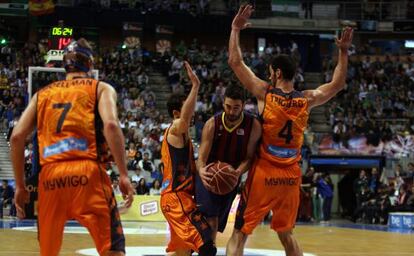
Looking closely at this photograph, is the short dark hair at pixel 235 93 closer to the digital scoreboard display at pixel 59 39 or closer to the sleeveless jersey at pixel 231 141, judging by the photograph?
the sleeveless jersey at pixel 231 141

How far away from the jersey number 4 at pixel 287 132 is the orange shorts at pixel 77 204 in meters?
2.35

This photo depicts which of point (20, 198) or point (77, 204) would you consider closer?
point (77, 204)

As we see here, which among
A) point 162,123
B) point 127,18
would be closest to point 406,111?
point 162,123

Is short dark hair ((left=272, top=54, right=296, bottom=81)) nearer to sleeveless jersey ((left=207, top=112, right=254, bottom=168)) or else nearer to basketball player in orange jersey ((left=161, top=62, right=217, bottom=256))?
sleeveless jersey ((left=207, top=112, right=254, bottom=168))

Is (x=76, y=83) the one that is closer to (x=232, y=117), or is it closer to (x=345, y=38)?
(x=232, y=117)

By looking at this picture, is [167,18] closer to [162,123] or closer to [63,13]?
[63,13]

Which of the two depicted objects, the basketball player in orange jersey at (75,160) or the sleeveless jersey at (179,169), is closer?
the basketball player in orange jersey at (75,160)

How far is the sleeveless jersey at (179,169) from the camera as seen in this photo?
278 inches

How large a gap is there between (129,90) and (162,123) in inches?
113

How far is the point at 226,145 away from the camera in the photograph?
709 centimetres

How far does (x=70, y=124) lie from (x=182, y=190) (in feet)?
7.13

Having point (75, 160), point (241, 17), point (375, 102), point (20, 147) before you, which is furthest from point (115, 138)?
point (375, 102)

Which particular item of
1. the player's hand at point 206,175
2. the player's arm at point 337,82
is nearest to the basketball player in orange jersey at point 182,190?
the player's hand at point 206,175

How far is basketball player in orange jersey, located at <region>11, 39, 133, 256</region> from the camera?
→ 502 cm
